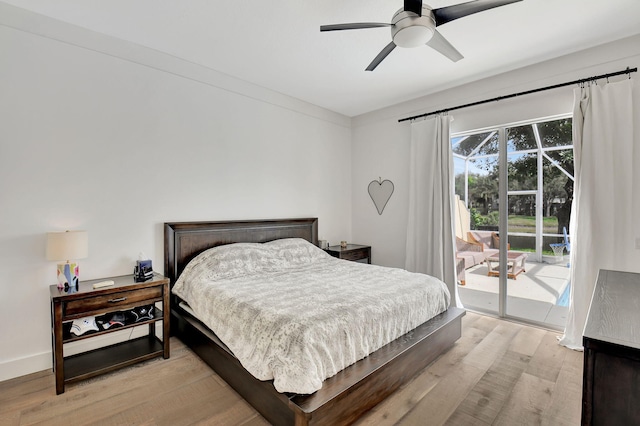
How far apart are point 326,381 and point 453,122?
3.54 meters

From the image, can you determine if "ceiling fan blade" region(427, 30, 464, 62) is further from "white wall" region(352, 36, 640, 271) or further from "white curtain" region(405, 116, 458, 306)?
"white curtain" region(405, 116, 458, 306)

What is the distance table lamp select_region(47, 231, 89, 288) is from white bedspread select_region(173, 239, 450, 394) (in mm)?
885

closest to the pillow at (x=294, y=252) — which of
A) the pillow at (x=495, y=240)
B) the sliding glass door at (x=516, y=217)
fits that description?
the sliding glass door at (x=516, y=217)

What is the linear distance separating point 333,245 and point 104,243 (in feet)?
10.2

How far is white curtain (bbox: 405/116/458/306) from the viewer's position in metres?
3.92

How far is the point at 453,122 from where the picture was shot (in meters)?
4.02

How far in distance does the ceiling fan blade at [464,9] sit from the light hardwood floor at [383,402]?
100 inches

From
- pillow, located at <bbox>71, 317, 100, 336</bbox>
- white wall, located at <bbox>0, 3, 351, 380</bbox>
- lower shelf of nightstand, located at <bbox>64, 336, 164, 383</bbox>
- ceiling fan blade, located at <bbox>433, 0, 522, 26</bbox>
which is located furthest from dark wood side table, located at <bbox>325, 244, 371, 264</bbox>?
ceiling fan blade, located at <bbox>433, 0, 522, 26</bbox>

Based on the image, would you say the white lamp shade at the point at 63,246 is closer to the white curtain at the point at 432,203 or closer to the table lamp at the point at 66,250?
the table lamp at the point at 66,250

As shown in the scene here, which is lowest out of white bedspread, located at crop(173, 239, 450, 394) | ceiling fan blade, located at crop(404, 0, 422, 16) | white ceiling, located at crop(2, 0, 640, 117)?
white bedspread, located at crop(173, 239, 450, 394)

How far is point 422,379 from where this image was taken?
2.38 metres

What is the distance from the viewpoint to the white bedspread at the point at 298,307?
1.80 m

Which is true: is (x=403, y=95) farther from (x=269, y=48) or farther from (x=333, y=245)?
(x=333, y=245)

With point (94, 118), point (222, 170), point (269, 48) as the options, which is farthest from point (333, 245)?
point (94, 118)
